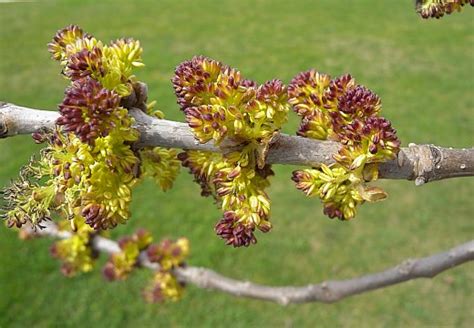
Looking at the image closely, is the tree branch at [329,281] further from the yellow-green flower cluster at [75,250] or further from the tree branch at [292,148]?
the tree branch at [292,148]

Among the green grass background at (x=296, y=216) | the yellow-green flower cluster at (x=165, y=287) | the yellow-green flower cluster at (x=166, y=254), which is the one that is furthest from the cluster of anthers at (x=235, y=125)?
the green grass background at (x=296, y=216)

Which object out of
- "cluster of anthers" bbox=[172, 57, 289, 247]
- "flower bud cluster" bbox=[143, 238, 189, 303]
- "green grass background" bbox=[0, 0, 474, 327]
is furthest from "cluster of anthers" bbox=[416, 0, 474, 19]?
"green grass background" bbox=[0, 0, 474, 327]

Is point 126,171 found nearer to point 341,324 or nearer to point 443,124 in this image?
point 341,324

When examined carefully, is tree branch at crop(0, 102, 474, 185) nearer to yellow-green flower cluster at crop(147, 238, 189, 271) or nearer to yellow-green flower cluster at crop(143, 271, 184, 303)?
yellow-green flower cluster at crop(147, 238, 189, 271)

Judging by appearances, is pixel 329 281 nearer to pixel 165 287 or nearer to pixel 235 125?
pixel 165 287

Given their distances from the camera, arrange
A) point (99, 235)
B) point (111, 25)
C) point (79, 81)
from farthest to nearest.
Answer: point (111, 25) < point (99, 235) < point (79, 81)

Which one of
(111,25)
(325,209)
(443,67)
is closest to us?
(325,209)

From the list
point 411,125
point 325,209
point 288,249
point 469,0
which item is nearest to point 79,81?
point 325,209
